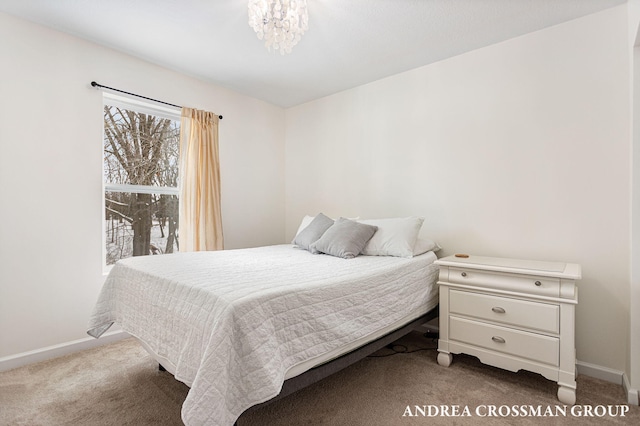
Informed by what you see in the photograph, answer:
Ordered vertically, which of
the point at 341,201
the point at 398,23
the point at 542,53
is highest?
the point at 398,23

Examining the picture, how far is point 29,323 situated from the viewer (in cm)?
234

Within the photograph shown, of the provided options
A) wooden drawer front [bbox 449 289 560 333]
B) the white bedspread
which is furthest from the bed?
wooden drawer front [bbox 449 289 560 333]

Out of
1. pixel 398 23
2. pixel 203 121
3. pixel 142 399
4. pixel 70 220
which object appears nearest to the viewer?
pixel 142 399

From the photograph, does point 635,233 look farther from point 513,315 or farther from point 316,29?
point 316,29

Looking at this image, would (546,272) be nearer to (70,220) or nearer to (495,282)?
(495,282)

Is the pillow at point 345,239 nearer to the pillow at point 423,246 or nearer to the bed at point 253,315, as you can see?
the bed at point 253,315

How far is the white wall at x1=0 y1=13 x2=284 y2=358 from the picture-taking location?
227 centimetres

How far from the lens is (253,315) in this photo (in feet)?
4.26

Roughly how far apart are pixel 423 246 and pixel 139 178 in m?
2.70

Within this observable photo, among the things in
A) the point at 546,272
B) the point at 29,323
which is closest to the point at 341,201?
the point at 546,272

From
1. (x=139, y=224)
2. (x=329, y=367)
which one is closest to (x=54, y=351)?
(x=139, y=224)

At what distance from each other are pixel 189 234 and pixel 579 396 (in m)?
3.24

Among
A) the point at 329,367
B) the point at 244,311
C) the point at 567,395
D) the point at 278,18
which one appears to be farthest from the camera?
the point at 278,18

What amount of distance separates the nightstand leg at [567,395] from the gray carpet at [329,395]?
5 cm
